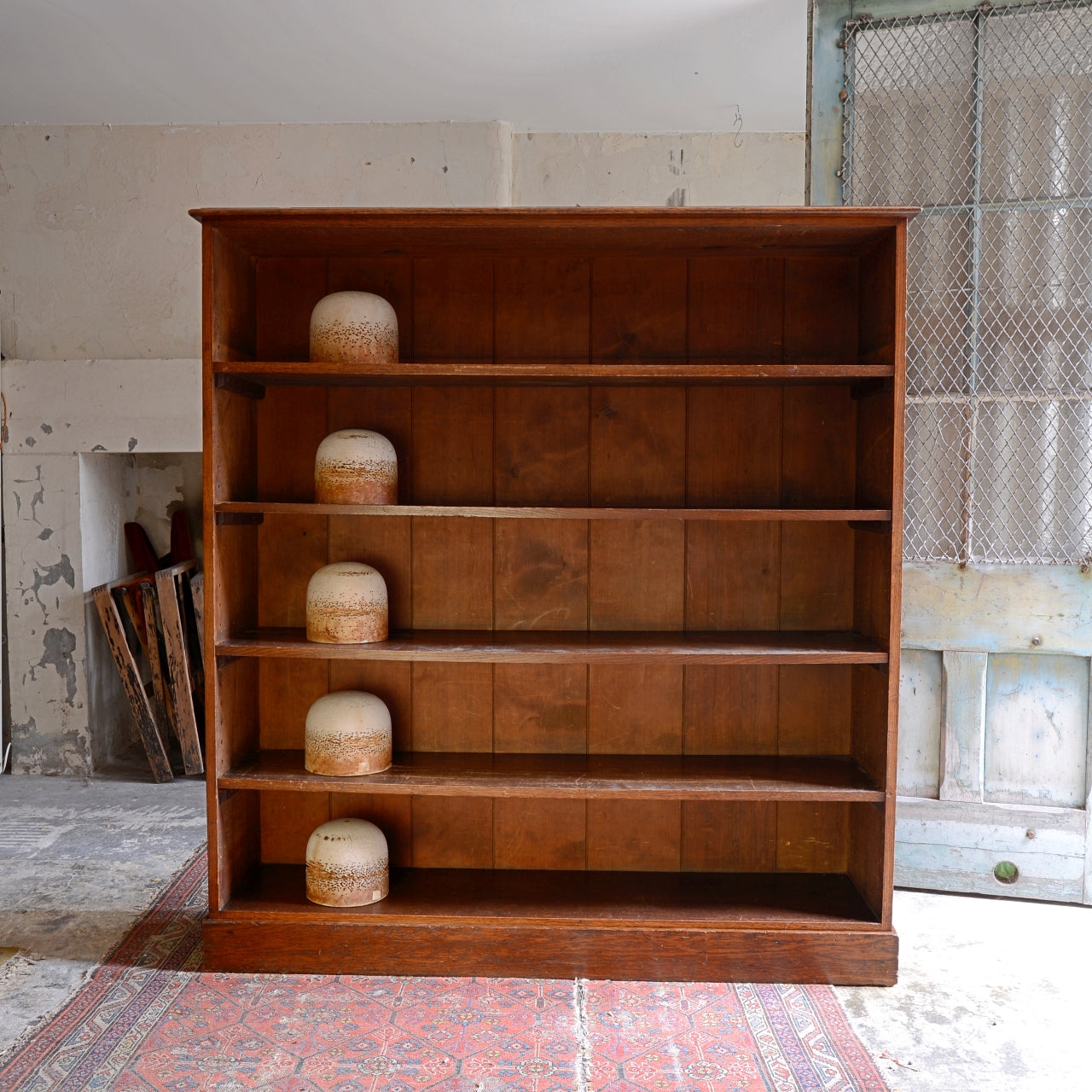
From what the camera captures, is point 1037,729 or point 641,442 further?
point 1037,729

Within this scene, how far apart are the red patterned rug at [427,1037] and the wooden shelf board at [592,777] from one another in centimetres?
48

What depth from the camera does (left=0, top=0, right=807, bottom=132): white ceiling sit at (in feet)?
10.2

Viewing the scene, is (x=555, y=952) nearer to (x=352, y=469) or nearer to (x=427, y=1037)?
(x=427, y=1037)

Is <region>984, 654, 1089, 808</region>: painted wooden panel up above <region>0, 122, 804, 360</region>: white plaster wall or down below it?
below

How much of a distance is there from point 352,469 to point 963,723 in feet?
6.48

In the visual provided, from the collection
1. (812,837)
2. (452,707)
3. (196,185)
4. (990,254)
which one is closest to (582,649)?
(452,707)

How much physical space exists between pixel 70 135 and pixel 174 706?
252 centimetres

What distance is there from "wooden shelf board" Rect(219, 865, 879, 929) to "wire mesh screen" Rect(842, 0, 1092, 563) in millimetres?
1083

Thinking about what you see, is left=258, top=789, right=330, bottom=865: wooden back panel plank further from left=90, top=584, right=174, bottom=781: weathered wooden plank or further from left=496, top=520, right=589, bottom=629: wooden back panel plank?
left=90, top=584, right=174, bottom=781: weathered wooden plank

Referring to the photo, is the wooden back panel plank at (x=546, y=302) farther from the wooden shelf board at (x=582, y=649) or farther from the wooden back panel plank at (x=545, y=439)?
the wooden shelf board at (x=582, y=649)

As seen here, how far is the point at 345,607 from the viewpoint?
2.45 m

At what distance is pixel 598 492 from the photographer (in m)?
2.70

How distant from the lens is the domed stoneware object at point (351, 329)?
96.7 inches

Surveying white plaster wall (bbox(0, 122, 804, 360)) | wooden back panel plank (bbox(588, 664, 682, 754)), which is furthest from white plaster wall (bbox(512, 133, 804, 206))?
wooden back panel plank (bbox(588, 664, 682, 754))
